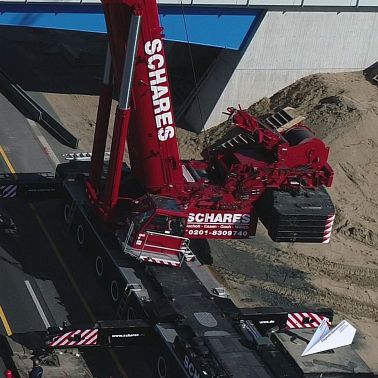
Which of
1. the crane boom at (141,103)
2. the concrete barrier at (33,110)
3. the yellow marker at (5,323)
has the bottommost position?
the yellow marker at (5,323)

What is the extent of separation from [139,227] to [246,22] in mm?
13757

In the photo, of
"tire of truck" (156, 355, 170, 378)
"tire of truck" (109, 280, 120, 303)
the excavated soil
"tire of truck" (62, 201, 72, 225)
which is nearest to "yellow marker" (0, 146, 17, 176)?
the excavated soil

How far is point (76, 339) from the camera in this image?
22.0m

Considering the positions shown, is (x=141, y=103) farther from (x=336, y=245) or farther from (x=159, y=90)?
Result: (x=336, y=245)

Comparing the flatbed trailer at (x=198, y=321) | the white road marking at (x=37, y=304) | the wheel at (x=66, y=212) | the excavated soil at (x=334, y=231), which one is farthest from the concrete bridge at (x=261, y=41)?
the white road marking at (x=37, y=304)

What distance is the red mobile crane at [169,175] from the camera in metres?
24.4

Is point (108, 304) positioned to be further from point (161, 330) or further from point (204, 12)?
point (204, 12)

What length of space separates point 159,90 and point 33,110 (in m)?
13.2

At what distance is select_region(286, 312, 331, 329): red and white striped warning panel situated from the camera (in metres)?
23.8

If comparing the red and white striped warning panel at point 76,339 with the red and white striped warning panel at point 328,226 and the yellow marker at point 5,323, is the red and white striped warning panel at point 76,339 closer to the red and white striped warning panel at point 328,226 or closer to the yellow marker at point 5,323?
the yellow marker at point 5,323

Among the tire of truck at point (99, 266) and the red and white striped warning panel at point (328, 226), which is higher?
the red and white striped warning panel at point (328, 226)

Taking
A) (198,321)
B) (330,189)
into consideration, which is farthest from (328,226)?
(330,189)

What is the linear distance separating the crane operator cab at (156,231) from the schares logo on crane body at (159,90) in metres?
1.81

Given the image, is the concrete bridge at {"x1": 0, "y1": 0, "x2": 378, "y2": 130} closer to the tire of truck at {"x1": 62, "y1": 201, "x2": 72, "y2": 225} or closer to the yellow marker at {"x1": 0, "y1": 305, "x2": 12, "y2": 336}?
Answer: the tire of truck at {"x1": 62, "y1": 201, "x2": 72, "y2": 225}
